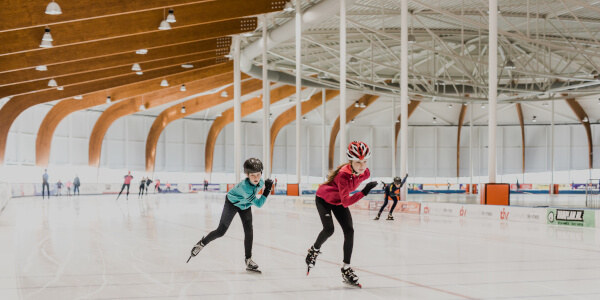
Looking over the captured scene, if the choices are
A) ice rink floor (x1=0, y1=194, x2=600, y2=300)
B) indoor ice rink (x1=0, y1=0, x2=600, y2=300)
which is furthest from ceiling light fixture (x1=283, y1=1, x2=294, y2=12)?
ice rink floor (x1=0, y1=194, x2=600, y2=300)

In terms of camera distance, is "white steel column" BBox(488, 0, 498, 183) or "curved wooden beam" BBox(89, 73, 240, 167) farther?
"curved wooden beam" BBox(89, 73, 240, 167)

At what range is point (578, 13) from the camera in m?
30.4

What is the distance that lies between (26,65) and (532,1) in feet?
73.9

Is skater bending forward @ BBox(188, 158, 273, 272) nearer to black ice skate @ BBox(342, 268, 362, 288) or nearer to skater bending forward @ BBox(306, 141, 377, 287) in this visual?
skater bending forward @ BBox(306, 141, 377, 287)

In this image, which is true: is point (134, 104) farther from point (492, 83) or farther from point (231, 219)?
point (231, 219)

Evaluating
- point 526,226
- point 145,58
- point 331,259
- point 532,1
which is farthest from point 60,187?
point 331,259

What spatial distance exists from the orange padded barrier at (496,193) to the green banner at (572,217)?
1.57m

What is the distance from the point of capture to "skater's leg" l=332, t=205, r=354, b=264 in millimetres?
6374

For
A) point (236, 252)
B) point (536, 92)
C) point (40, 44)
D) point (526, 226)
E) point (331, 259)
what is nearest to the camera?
point (331, 259)

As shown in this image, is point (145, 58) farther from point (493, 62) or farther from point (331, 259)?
point (331, 259)

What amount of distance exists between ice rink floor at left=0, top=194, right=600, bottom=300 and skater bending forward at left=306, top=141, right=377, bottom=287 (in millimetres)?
292

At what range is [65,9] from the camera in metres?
18.2

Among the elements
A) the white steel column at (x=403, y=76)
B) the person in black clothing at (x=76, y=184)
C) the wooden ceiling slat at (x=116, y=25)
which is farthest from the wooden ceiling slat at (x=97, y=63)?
the person in black clothing at (x=76, y=184)

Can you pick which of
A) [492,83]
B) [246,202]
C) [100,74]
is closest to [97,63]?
[100,74]
